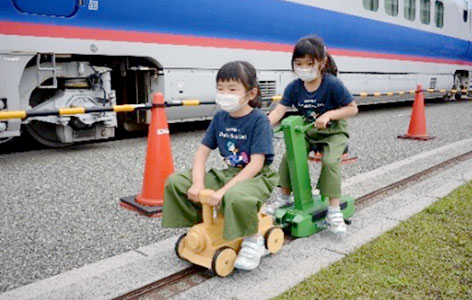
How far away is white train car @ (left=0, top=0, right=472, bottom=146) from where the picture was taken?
5668mm

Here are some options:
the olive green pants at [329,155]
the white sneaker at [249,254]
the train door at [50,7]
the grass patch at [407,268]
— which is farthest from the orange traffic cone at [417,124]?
the white sneaker at [249,254]

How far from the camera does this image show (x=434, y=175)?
17.3ft

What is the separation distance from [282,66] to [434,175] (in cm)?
441

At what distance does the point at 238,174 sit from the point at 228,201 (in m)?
0.28

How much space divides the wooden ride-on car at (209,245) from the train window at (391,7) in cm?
1059

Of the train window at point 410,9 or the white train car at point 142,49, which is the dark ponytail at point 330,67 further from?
the train window at point 410,9

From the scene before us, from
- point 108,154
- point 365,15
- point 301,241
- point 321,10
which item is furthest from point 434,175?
point 365,15

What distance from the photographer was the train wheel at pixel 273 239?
9.82 ft

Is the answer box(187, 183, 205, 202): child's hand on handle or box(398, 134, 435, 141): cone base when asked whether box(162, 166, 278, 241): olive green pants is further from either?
box(398, 134, 435, 141): cone base

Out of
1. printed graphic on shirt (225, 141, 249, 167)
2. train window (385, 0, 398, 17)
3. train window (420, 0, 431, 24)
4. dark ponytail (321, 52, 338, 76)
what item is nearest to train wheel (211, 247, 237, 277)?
printed graphic on shirt (225, 141, 249, 167)

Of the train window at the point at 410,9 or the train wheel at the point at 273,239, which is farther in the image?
the train window at the point at 410,9

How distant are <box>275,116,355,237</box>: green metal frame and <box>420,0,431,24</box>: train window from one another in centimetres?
1169

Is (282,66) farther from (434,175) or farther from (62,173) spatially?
(62,173)

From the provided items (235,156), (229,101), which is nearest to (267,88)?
(235,156)
